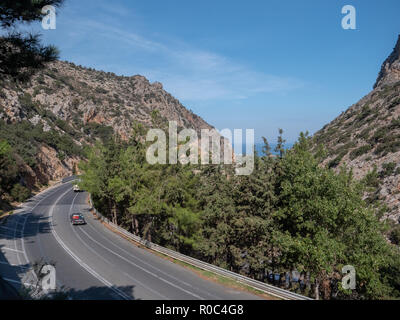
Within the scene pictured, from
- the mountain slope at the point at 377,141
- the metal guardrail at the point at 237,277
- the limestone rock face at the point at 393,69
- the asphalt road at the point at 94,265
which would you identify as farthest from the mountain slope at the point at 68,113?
the limestone rock face at the point at 393,69

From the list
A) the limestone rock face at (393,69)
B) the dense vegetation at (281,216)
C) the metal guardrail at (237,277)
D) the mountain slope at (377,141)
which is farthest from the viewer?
the limestone rock face at (393,69)

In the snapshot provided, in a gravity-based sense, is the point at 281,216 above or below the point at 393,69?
below

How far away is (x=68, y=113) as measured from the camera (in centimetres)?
9469

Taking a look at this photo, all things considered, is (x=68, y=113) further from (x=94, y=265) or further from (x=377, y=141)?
(x=377, y=141)

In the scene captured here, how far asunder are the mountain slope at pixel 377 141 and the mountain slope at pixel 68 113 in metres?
29.4

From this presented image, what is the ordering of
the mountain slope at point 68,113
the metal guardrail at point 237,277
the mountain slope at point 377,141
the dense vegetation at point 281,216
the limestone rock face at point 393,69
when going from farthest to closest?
the limestone rock face at point 393,69
the mountain slope at point 68,113
the mountain slope at point 377,141
the dense vegetation at point 281,216
the metal guardrail at point 237,277

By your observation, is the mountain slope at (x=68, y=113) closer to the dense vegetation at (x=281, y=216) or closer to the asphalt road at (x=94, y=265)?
the dense vegetation at (x=281, y=216)

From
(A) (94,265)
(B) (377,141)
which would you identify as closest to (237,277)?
(A) (94,265)

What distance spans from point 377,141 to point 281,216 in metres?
→ 38.4

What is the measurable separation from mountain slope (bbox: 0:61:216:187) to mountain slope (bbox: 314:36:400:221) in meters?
29.4

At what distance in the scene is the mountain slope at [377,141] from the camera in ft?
121

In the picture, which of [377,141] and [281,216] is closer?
[281,216]

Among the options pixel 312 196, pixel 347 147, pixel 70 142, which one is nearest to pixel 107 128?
pixel 70 142
